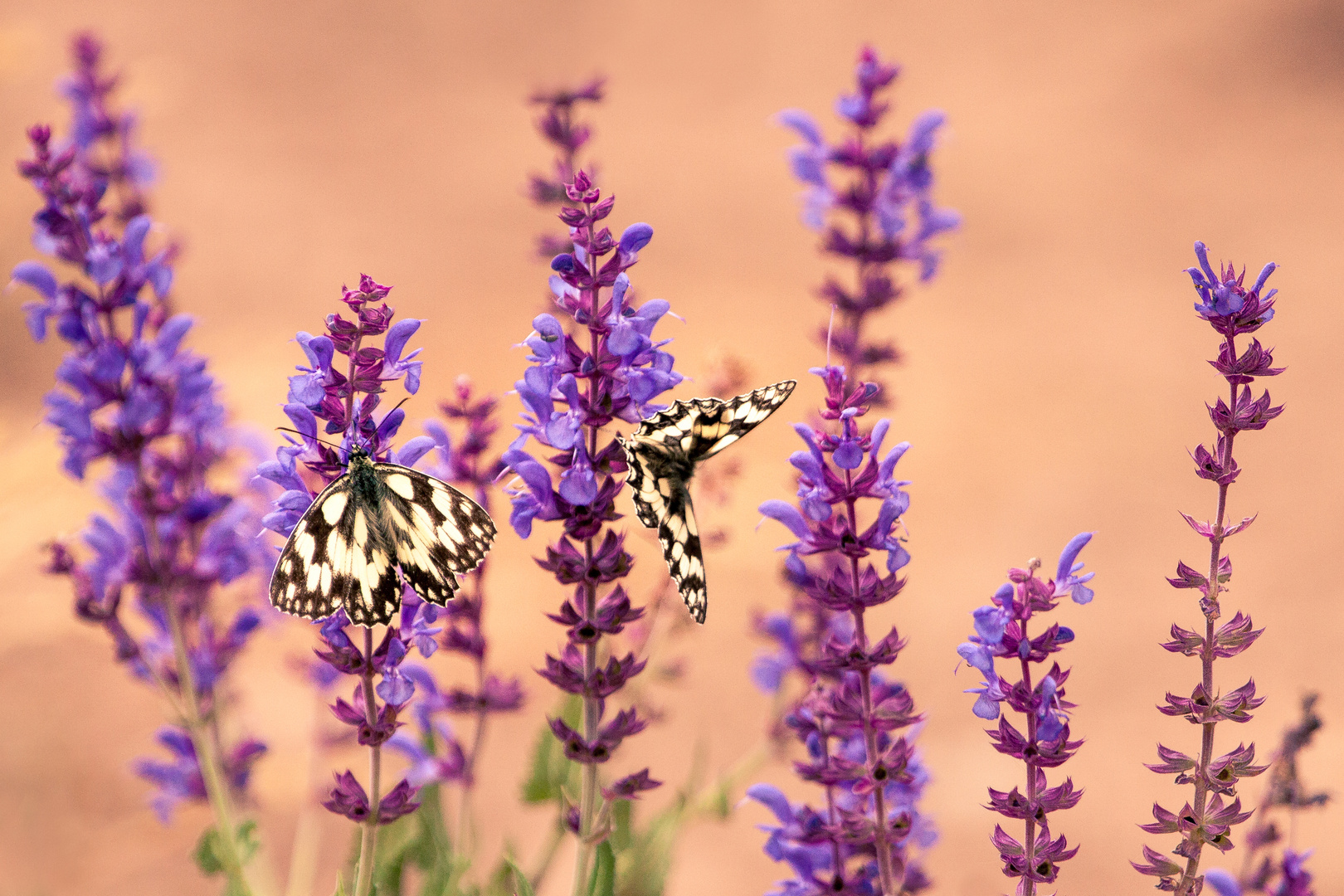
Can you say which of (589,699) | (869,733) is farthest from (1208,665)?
(589,699)

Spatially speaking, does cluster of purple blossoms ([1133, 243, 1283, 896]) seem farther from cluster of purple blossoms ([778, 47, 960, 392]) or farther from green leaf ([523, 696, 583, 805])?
green leaf ([523, 696, 583, 805])

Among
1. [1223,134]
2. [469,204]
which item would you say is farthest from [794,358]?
[1223,134]

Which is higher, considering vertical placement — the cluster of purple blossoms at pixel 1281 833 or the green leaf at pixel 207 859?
the cluster of purple blossoms at pixel 1281 833

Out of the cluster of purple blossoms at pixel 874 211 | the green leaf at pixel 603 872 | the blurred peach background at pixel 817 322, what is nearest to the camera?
the green leaf at pixel 603 872

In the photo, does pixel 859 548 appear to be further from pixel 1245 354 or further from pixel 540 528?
pixel 540 528

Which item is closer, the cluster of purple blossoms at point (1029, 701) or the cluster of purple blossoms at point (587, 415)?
the cluster of purple blossoms at point (1029, 701)

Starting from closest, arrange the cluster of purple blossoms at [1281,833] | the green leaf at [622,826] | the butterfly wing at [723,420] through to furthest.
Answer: the cluster of purple blossoms at [1281,833] < the butterfly wing at [723,420] < the green leaf at [622,826]

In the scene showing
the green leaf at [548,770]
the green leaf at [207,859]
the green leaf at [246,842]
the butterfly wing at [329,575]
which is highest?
the butterfly wing at [329,575]

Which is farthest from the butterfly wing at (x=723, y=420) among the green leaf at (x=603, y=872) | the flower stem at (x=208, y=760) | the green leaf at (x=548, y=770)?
the flower stem at (x=208, y=760)

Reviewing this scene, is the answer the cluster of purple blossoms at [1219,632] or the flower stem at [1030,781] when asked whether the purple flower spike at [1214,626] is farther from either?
the flower stem at [1030,781]
